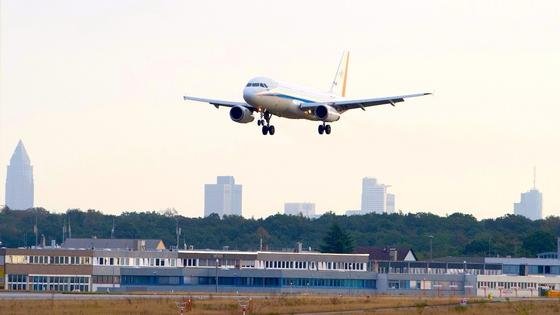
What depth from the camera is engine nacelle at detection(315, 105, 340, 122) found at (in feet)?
427

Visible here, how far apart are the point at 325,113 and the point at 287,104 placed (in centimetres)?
408

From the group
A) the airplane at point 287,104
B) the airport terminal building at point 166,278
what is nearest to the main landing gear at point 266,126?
the airplane at point 287,104

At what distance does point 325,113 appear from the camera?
13000cm

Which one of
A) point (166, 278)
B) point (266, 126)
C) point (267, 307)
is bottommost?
point (267, 307)

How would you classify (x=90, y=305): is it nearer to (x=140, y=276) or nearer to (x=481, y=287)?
(x=140, y=276)

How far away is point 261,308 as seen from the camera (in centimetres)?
11512

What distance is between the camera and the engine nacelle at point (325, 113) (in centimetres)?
13000

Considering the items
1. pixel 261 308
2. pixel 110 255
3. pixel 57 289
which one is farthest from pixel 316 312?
pixel 110 255

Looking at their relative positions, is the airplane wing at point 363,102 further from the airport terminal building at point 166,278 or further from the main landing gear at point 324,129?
the airport terminal building at point 166,278

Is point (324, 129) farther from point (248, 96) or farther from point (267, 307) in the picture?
point (267, 307)

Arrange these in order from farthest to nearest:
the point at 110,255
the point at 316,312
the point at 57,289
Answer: the point at 110,255 → the point at 57,289 → the point at 316,312

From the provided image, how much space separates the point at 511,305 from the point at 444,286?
7235cm

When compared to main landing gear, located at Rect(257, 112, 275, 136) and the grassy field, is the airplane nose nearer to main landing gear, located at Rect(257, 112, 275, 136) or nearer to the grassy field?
main landing gear, located at Rect(257, 112, 275, 136)

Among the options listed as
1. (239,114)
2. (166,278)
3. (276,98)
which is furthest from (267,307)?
(166,278)
